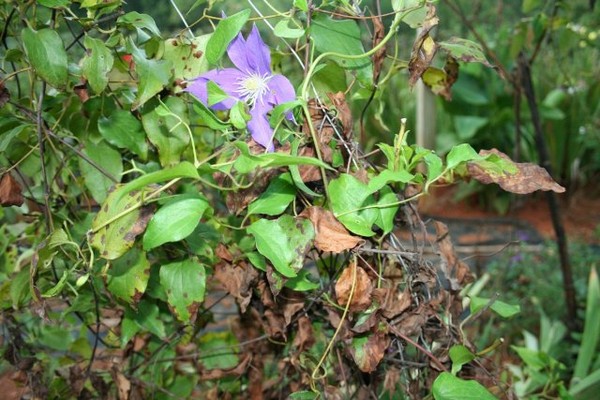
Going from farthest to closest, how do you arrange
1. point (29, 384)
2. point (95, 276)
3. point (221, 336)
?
point (221, 336) < point (29, 384) < point (95, 276)

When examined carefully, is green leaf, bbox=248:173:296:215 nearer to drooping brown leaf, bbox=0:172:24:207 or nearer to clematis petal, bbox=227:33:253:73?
clematis petal, bbox=227:33:253:73

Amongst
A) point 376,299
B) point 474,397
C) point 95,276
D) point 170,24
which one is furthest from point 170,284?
point 170,24

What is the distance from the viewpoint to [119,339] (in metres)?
0.86

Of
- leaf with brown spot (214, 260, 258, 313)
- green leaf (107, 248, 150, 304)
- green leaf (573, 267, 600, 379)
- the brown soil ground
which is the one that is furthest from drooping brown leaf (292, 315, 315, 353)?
the brown soil ground

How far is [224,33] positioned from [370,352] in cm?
33

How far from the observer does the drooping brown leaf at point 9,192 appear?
0.69m

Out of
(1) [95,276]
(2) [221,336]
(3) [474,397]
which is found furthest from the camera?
(2) [221,336]

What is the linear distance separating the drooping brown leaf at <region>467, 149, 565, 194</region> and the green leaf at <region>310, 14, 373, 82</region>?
0.16 metres

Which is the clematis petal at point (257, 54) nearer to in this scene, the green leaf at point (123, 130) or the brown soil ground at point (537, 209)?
the green leaf at point (123, 130)

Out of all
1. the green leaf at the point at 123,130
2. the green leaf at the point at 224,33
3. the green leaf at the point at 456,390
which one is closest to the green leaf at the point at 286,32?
the green leaf at the point at 224,33

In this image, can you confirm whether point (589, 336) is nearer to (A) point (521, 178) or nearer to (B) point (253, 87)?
(A) point (521, 178)

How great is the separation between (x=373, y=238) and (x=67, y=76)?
341mm

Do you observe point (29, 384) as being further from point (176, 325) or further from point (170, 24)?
point (170, 24)

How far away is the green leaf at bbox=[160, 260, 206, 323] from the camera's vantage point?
0.66m
